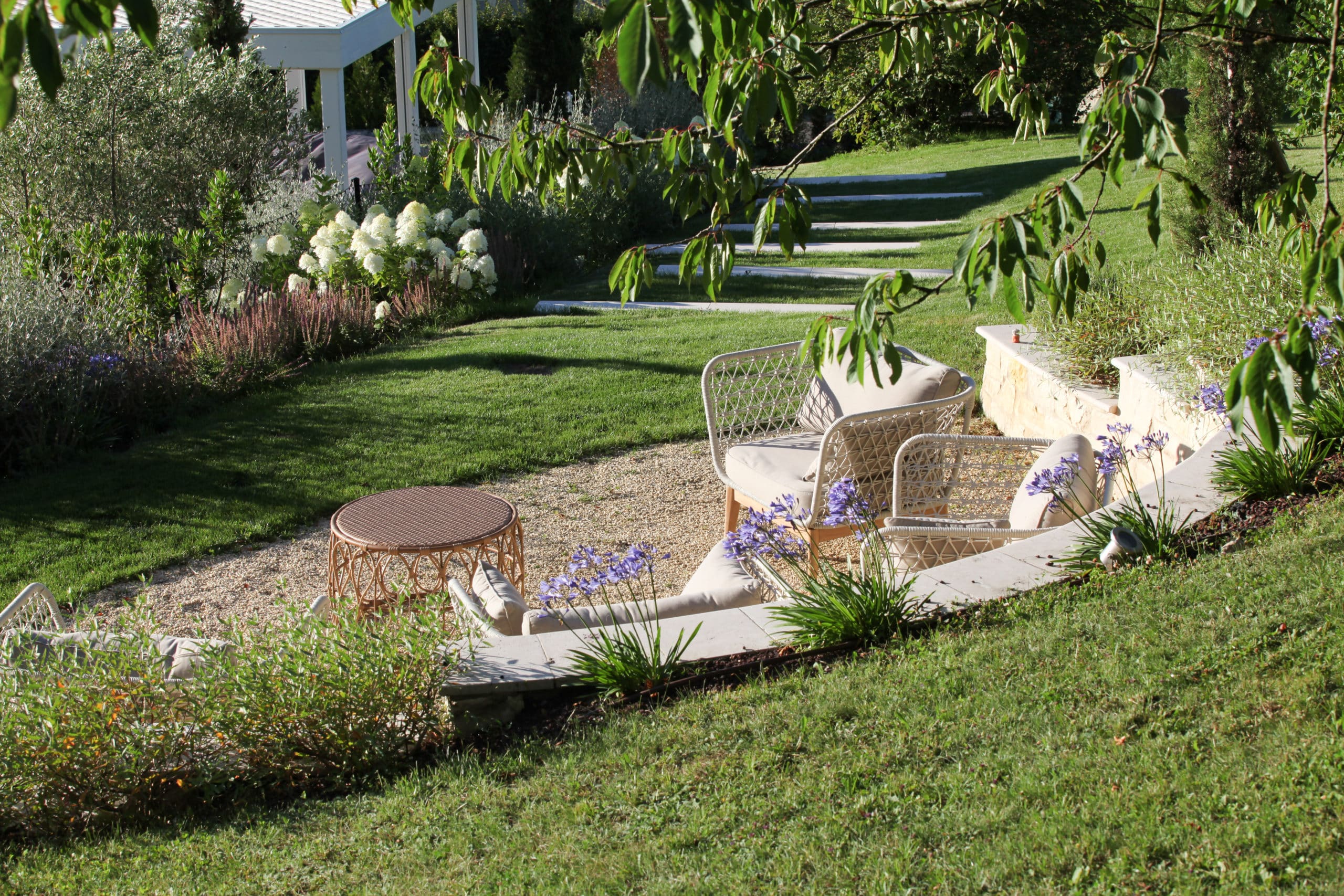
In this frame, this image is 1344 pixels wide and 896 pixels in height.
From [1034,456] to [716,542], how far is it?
177 cm

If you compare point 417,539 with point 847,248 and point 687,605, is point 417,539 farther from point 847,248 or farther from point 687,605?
point 847,248

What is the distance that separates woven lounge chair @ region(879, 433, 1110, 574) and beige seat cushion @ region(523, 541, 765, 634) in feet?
1.78

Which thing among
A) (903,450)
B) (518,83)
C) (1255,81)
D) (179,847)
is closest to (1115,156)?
(903,450)

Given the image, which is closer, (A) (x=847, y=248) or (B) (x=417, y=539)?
(B) (x=417, y=539)

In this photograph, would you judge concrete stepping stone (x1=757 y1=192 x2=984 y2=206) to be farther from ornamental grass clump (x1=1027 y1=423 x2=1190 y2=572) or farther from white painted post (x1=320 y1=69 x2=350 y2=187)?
ornamental grass clump (x1=1027 y1=423 x2=1190 y2=572)

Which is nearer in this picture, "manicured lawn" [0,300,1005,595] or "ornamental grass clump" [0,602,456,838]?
"ornamental grass clump" [0,602,456,838]

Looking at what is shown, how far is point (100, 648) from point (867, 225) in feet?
42.7

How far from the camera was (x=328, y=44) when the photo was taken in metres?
14.2

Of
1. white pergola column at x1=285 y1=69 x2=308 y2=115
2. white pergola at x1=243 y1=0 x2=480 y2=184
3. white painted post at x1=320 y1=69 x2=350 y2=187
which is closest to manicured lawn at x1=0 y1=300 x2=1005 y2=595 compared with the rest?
white pergola at x1=243 y1=0 x2=480 y2=184

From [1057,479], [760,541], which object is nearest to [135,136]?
[760,541]

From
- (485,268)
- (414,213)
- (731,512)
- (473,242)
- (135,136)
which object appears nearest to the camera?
(731,512)

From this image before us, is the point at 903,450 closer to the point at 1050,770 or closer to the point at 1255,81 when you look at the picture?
the point at 1050,770

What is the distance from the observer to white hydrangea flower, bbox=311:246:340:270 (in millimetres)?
9914

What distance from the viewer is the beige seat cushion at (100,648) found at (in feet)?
9.89
